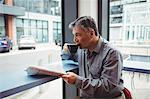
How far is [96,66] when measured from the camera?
1.48 metres

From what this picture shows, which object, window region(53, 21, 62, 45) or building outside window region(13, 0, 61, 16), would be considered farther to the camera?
window region(53, 21, 62, 45)

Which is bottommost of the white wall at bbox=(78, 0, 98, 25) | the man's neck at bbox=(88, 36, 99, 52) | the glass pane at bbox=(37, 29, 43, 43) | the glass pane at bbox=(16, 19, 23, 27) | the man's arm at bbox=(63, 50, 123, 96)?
the man's arm at bbox=(63, 50, 123, 96)

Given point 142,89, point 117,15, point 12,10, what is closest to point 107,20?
point 117,15

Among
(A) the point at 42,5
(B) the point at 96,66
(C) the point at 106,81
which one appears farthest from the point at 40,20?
(C) the point at 106,81

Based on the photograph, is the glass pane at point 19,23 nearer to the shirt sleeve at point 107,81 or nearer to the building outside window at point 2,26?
the building outside window at point 2,26

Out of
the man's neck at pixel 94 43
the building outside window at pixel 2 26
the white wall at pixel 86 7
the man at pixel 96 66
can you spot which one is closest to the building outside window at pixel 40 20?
the building outside window at pixel 2 26

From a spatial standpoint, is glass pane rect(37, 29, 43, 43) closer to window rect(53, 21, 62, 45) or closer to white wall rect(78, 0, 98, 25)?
window rect(53, 21, 62, 45)

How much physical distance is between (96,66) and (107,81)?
0.19m

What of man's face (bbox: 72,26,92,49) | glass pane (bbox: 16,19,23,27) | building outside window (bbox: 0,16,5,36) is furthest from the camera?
glass pane (bbox: 16,19,23,27)

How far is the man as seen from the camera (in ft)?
4.38

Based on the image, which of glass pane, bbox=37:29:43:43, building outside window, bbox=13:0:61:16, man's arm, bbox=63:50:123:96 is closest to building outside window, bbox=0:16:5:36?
building outside window, bbox=13:0:61:16

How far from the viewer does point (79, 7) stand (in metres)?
2.19

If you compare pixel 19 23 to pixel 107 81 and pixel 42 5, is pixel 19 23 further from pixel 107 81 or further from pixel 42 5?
pixel 107 81

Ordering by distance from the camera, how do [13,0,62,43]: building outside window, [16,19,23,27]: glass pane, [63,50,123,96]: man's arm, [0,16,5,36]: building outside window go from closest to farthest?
[63,50,123,96]: man's arm, [0,16,5,36]: building outside window, [16,19,23,27]: glass pane, [13,0,62,43]: building outside window
